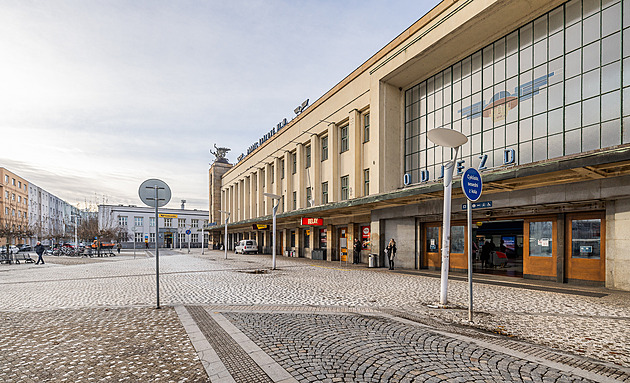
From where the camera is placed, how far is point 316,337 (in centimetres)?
607

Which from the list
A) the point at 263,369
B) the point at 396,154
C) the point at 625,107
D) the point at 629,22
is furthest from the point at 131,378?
the point at 396,154

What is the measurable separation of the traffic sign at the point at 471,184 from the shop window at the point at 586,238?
25.5 ft

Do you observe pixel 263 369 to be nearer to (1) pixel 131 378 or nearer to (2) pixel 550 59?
(1) pixel 131 378

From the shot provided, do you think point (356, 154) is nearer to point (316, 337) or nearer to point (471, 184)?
point (471, 184)

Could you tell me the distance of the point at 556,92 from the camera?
1451 cm

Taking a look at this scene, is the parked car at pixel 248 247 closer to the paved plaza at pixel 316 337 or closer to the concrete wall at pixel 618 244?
the paved plaza at pixel 316 337

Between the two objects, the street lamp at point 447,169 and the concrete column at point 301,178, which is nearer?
the street lamp at point 447,169

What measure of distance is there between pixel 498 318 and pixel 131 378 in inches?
268

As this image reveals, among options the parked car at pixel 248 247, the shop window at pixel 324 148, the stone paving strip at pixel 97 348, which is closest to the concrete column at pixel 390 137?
the shop window at pixel 324 148

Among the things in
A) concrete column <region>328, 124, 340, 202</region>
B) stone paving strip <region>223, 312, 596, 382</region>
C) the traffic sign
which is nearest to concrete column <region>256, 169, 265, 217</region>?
concrete column <region>328, 124, 340, 202</region>

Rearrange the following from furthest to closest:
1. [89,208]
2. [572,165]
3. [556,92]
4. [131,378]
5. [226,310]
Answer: [89,208], [556,92], [572,165], [226,310], [131,378]

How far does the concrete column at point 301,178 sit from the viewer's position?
33875mm

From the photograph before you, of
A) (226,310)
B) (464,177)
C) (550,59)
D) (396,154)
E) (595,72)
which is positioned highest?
(550,59)

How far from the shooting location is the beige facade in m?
72.9
